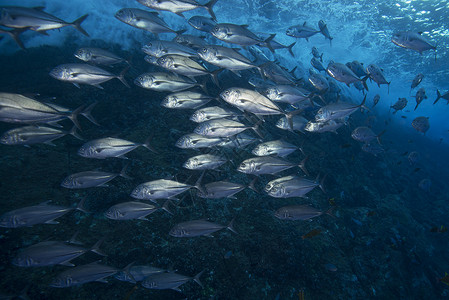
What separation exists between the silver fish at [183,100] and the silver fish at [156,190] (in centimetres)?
181

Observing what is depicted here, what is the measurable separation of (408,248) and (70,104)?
11988mm

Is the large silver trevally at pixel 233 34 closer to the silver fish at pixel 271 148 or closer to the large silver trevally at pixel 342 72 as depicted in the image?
the silver fish at pixel 271 148

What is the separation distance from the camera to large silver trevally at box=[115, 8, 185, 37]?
14.5 feet

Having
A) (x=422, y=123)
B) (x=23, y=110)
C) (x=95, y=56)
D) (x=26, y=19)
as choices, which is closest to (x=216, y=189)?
(x=23, y=110)

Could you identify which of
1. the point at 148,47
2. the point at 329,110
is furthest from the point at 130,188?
the point at 329,110

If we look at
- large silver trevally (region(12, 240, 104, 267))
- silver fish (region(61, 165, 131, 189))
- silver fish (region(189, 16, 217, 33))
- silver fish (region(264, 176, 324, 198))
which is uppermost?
silver fish (region(189, 16, 217, 33))

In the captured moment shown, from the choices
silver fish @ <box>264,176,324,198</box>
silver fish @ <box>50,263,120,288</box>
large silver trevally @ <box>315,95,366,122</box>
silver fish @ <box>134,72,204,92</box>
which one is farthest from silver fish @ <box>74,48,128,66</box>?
large silver trevally @ <box>315,95,366,122</box>

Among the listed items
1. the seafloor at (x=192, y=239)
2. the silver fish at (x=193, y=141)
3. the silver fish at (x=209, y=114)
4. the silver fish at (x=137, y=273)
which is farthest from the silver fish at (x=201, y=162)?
the silver fish at (x=137, y=273)

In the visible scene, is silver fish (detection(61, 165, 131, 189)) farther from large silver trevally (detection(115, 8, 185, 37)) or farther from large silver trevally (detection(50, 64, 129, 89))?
large silver trevally (detection(115, 8, 185, 37))

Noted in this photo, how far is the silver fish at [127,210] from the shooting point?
10.4 feet

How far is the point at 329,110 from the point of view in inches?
197

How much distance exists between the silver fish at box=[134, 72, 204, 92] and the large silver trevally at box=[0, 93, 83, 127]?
172cm

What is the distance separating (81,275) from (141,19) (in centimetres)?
518

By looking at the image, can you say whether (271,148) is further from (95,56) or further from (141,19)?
(95,56)
